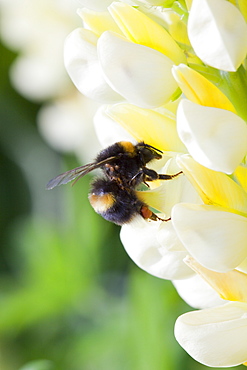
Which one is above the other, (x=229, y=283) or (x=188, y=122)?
(x=188, y=122)

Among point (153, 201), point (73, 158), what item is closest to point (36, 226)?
point (73, 158)

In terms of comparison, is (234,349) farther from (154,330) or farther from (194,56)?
(154,330)

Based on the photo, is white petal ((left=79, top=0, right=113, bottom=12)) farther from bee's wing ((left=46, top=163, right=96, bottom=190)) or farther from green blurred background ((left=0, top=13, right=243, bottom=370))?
green blurred background ((left=0, top=13, right=243, bottom=370))

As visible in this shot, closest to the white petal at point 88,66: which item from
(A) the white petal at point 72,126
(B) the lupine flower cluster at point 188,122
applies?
(B) the lupine flower cluster at point 188,122

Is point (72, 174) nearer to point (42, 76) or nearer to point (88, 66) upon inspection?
point (88, 66)

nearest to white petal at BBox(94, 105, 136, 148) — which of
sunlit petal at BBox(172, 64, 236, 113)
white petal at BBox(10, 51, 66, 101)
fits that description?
sunlit petal at BBox(172, 64, 236, 113)

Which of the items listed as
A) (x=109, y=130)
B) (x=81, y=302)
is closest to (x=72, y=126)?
(x=81, y=302)
